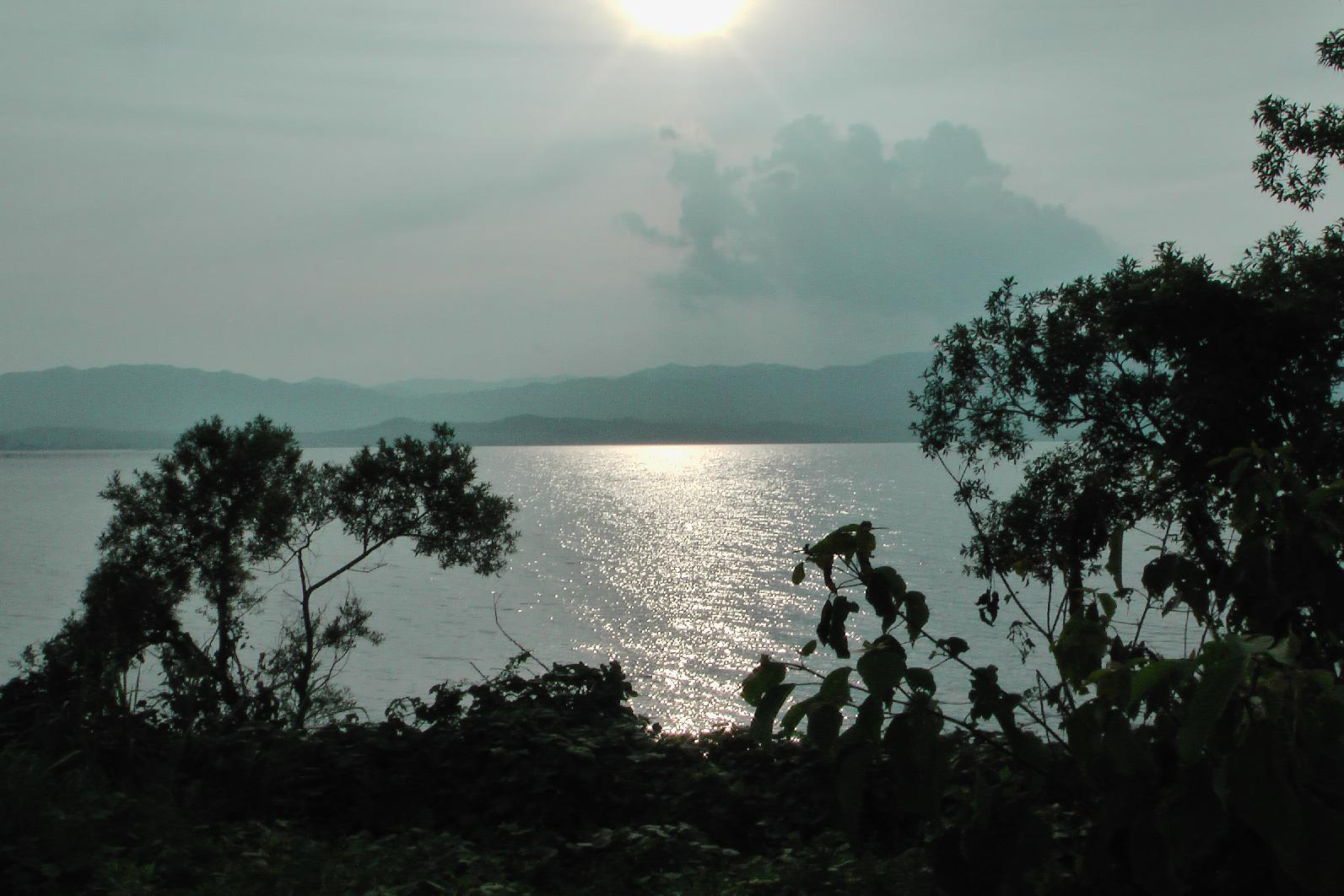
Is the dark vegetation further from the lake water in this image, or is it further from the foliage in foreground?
the lake water

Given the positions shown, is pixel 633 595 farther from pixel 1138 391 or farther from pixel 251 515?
pixel 1138 391

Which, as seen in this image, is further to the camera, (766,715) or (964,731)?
(964,731)

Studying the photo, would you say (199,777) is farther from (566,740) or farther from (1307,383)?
(1307,383)

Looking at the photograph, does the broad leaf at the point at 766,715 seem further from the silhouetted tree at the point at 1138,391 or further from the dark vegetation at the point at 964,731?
the silhouetted tree at the point at 1138,391

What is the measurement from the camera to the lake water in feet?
117

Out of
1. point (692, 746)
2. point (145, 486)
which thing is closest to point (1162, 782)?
point (692, 746)

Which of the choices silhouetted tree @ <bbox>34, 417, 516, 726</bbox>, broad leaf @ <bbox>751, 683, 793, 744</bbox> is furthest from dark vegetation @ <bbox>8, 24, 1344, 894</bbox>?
silhouetted tree @ <bbox>34, 417, 516, 726</bbox>

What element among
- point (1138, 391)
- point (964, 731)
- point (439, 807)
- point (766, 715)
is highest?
point (1138, 391)

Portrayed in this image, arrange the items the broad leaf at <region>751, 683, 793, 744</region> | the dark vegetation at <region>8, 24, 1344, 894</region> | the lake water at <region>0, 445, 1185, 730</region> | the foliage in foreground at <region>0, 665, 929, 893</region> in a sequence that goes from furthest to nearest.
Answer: the lake water at <region>0, 445, 1185, 730</region>, the foliage in foreground at <region>0, 665, 929, 893</region>, the broad leaf at <region>751, 683, 793, 744</region>, the dark vegetation at <region>8, 24, 1344, 894</region>

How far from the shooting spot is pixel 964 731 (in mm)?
2701

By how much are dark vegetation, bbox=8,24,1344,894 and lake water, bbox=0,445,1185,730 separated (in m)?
1.20

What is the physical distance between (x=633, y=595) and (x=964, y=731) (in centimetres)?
5357

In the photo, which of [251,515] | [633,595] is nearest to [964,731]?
[251,515]

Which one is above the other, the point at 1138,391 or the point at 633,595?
the point at 1138,391
